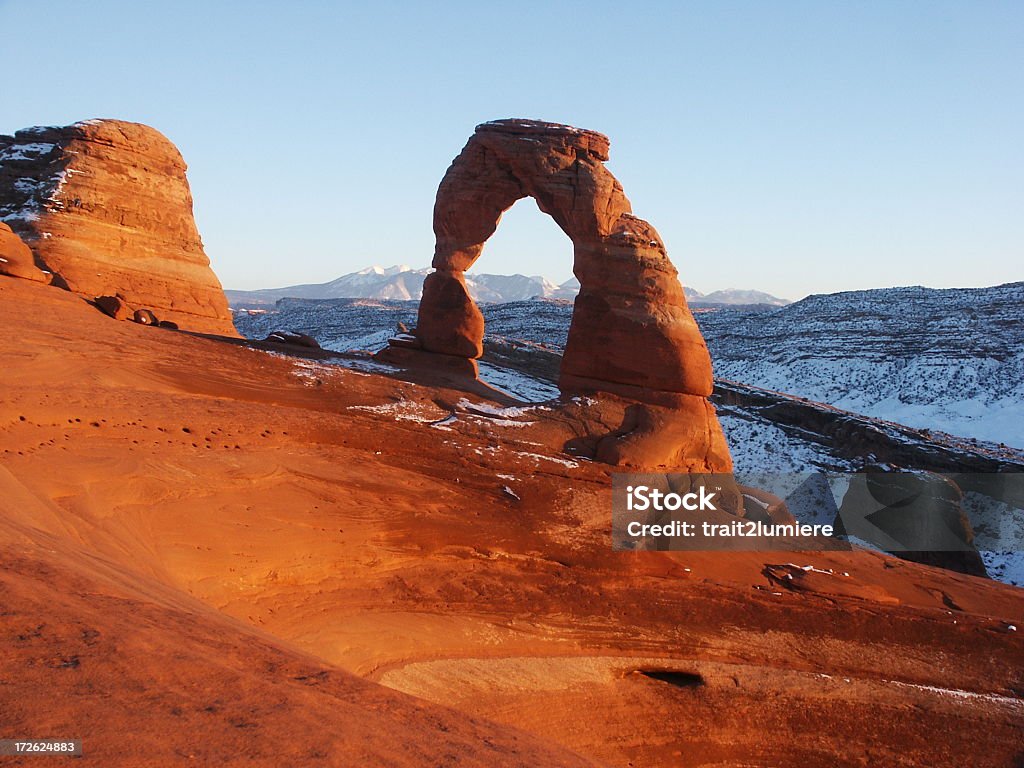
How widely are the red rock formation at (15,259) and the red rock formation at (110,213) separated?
1.24 m

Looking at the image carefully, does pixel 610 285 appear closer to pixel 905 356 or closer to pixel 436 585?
pixel 436 585

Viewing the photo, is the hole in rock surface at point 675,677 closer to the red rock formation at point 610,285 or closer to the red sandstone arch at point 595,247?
the red rock formation at point 610,285

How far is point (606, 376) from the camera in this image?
16.1 metres

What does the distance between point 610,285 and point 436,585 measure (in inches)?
→ 324

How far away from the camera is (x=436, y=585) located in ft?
33.0

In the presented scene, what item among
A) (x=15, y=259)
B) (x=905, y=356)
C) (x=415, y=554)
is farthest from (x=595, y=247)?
(x=905, y=356)

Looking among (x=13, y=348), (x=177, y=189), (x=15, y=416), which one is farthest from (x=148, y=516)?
(x=177, y=189)

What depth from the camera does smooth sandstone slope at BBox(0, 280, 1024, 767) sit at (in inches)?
229

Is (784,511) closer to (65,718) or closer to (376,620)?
(376,620)

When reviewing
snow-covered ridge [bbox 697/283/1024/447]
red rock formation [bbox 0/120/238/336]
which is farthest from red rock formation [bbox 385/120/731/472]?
snow-covered ridge [bbox 697/283/1024/447]

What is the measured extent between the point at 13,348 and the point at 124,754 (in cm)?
1050

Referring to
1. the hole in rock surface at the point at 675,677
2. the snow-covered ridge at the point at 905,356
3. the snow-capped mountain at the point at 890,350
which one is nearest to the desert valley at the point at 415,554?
the hole in rock surface at the point at 675,677

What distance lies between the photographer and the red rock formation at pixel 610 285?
15.6 meters

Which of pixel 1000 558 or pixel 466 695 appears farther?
pixel 1000 558
